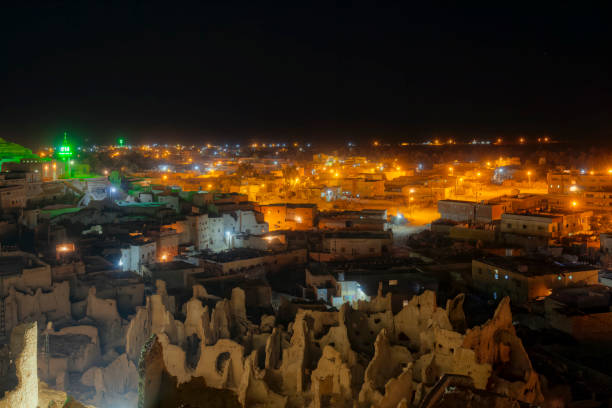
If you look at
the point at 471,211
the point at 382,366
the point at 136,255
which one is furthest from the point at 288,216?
the point at 382,366

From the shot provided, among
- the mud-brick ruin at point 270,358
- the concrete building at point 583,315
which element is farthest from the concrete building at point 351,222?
the mud-brick ruin at point 270,358

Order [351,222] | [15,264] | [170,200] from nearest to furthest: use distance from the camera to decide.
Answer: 1. [15,264]
2. [351,222]
3. [170,200]

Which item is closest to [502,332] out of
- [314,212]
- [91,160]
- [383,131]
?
[314,212]

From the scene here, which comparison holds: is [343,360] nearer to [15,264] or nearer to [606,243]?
[15,264]

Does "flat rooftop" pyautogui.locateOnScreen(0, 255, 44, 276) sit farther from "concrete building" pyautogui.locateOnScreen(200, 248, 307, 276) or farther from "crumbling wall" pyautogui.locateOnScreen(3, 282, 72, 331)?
"concrete building" pyautogui.locateOnScreen(200, 248, 307, 276)

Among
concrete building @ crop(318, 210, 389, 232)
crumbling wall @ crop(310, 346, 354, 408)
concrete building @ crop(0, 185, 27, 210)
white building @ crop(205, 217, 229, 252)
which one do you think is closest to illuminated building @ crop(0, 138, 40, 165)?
concrete building @ crop(0, 185, 27, 210)
